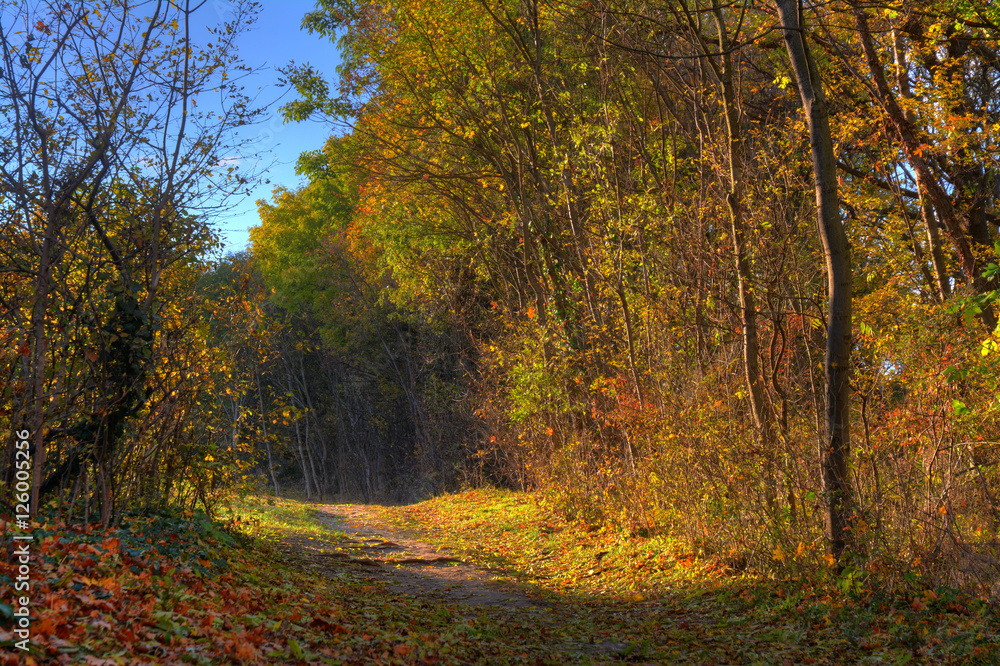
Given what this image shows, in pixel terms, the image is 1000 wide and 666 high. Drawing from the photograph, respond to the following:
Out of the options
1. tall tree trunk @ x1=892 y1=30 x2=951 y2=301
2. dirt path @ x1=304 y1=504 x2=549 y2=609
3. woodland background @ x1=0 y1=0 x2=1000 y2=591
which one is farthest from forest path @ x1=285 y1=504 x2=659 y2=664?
tall tree trunk @ x1=892 y1=30 x2=951 y2=301

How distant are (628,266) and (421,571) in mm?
5039

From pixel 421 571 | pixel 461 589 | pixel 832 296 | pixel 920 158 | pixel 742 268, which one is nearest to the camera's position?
pixel 832 296

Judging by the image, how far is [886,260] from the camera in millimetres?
11688

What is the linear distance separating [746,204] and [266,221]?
1014 inches

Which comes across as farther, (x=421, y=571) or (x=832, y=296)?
(x=421, y=571)

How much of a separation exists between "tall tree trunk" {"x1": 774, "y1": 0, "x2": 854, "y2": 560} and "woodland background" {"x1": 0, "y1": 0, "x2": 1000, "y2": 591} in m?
0.03

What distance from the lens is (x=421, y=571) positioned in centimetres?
939

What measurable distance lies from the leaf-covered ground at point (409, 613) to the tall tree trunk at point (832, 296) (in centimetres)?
77

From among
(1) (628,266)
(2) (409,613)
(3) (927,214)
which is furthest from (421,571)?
(3) (927,214)

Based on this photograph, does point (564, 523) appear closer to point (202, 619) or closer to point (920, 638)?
point (920, 638)

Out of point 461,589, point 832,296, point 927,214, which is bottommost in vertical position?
point 461,589

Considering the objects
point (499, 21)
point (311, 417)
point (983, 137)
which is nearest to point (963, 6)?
point (983, 137)

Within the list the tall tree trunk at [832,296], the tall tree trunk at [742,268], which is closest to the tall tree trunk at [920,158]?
the tall tree trunk at [742,268]

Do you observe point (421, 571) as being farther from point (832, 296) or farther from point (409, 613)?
point (832, 296)
